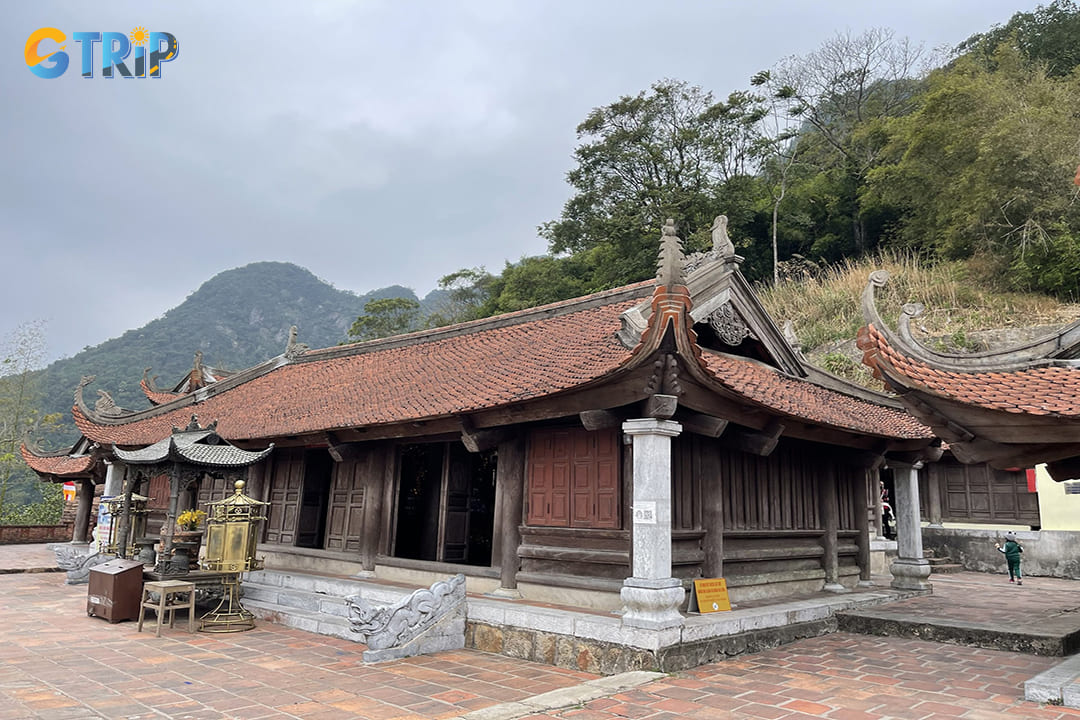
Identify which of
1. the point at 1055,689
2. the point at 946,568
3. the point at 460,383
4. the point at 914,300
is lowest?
the point at 946,568

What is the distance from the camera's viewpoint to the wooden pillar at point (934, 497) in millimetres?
17016

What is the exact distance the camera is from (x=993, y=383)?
5.42m

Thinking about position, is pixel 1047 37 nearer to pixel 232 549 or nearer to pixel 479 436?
pixel 479 436

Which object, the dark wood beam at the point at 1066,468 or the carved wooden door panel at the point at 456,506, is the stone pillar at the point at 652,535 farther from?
the carved wooden door panel at the point at 456,506

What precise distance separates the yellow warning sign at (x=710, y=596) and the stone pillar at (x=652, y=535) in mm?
983

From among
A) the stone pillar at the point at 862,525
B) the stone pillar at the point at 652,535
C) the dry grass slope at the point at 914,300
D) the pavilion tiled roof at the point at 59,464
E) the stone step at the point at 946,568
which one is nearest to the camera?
the stone pillar at the point at 652,535

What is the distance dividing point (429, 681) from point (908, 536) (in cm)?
852

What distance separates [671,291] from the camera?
19.5ft

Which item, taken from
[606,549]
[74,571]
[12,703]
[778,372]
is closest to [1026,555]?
[778,372]

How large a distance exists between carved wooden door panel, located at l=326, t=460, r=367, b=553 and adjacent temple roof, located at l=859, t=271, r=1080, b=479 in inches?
312

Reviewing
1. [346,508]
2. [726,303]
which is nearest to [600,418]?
[726,303]

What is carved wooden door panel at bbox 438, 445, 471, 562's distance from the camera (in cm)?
1030

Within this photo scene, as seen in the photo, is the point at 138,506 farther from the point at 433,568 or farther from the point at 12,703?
the point at 12,703

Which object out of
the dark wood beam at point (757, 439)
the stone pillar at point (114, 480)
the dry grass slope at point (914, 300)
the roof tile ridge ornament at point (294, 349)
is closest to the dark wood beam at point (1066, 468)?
the dark wood beam at point (757, 439)
